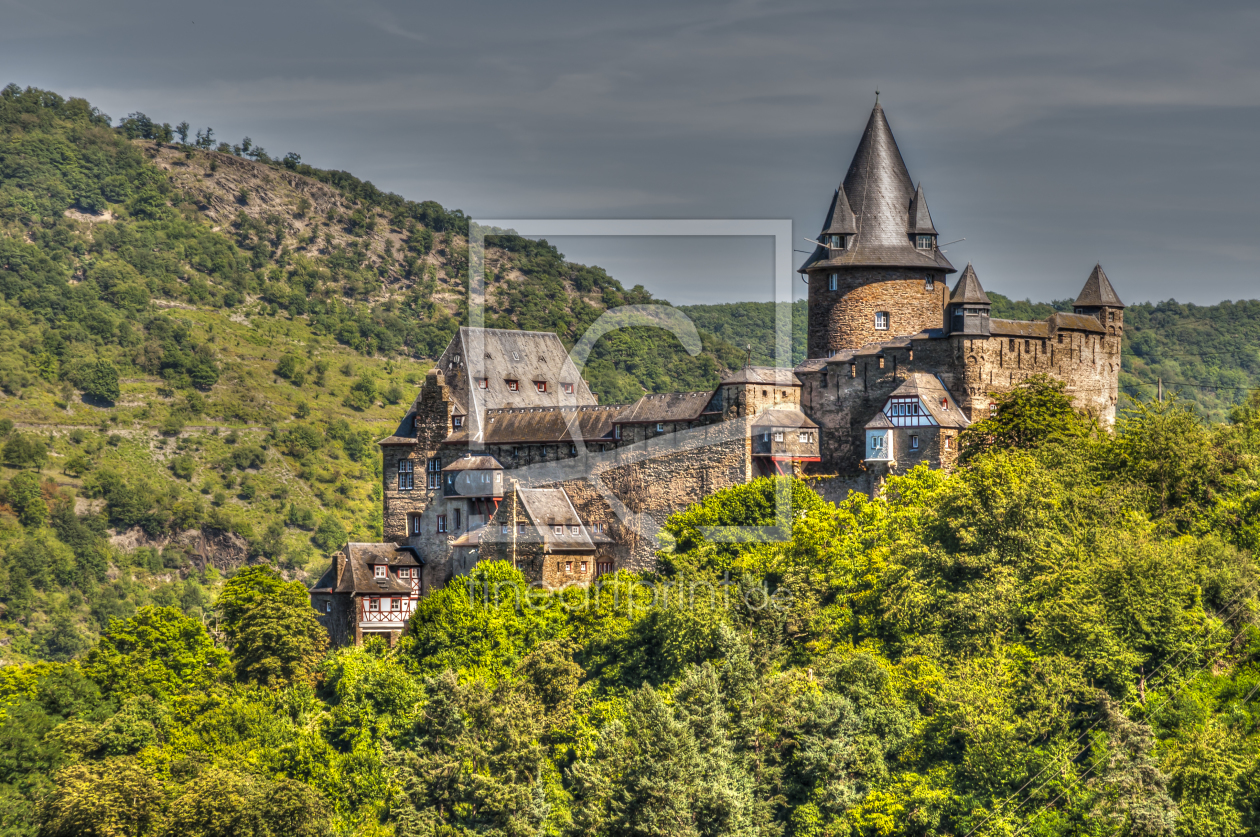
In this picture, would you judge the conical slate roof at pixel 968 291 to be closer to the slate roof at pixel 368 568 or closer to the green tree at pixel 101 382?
the slate roof at pixel 368 568

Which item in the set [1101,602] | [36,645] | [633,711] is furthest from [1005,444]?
[36,645]

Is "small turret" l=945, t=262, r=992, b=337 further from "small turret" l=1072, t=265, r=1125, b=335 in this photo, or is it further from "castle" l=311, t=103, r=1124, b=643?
"small turret" l=1072, t=265, r=1125, b=335

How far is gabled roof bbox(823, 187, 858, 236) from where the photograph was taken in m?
56.6

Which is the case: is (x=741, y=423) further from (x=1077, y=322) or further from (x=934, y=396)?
(x=1077, y=322)

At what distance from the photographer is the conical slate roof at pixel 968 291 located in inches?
1996

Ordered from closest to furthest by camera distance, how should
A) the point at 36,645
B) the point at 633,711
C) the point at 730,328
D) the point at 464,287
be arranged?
the point at 633,711 < the point at 36,645 < the point at 730,328 < the point at 464,287

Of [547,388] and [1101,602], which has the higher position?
[547,388]

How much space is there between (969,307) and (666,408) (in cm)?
1049

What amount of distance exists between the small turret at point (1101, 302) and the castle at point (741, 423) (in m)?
0.06

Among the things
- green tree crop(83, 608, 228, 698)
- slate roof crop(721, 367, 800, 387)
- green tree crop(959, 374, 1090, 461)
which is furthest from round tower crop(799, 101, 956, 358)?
green tree crop(83, 608, 228, 698)

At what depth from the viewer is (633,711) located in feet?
137

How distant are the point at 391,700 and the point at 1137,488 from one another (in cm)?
2205

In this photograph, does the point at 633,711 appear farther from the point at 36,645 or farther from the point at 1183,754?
the point at 36,645

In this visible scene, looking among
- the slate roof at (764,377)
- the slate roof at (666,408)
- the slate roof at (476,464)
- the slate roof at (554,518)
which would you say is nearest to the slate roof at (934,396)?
the slate roof at (764,377)
